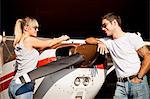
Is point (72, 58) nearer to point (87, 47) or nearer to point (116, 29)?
point (87, 47)

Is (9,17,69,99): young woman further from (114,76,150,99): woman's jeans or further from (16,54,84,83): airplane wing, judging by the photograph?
(114,76,150,99): woman's jeans

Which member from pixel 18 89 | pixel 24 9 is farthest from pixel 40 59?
pixel 24 9

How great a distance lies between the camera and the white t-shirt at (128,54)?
13.6ft

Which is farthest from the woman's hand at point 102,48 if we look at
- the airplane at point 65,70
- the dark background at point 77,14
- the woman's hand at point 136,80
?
the dark background at point 77,14

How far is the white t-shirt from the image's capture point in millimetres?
4156

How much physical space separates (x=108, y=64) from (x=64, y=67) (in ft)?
2.98

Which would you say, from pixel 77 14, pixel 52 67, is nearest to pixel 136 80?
pixel 52 67

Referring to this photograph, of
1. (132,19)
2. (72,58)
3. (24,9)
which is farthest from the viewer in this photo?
(132,19)

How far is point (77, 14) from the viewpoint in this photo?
10719 millimetres

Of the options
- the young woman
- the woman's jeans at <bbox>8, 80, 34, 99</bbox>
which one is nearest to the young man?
the young woman

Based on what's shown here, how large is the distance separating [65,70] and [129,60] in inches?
36.0

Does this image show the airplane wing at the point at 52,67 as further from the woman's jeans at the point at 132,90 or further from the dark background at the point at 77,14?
the dark background at the point at 77,14

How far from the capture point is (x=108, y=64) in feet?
17.4

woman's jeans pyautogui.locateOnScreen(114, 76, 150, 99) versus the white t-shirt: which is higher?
the white t-shirt
